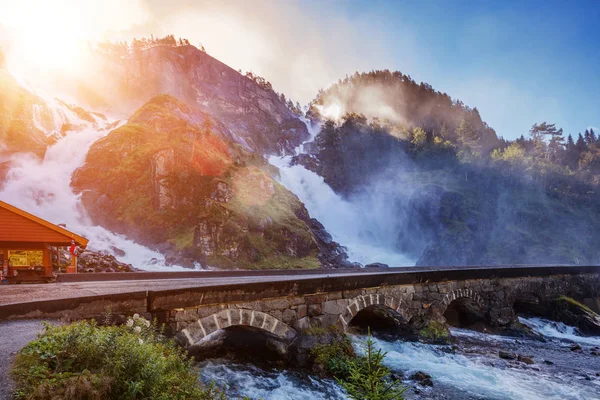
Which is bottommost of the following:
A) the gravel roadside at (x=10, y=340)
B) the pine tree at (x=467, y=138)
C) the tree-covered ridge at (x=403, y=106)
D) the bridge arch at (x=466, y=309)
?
the bridge arch at (x=466, y=309)

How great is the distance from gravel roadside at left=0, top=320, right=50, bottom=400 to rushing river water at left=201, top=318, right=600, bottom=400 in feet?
13.1

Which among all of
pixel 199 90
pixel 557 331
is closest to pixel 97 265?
pixel 557 331

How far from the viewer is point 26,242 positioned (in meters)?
16.3

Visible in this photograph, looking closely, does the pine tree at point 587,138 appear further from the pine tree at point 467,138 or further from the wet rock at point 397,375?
the wet rock at point 397,375

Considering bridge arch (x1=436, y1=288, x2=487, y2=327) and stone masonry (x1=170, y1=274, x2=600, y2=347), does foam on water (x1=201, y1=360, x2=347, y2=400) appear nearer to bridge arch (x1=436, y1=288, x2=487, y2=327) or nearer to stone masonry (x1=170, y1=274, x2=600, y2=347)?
stone masonry (x1=170, y1=274, x2=600, y2=347)

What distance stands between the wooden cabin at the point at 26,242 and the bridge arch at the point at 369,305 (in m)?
13.0

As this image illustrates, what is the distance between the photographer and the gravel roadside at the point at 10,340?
141 inches

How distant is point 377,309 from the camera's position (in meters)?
13.8

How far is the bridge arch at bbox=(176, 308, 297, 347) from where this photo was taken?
23.8 feet

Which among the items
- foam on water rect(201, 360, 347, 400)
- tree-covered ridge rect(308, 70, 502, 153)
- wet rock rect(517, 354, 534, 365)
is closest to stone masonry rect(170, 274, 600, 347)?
foam on water rect(201, 360, 347, 400)

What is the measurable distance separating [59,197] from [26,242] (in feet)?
97.5

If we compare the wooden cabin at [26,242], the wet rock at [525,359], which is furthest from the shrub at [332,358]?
the wooden cabin at [26,242]

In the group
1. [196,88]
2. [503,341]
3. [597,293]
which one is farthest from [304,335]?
[196,88]

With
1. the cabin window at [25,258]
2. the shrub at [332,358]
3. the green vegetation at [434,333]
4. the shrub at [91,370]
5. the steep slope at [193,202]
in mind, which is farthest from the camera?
the steep slope at [193,202]
